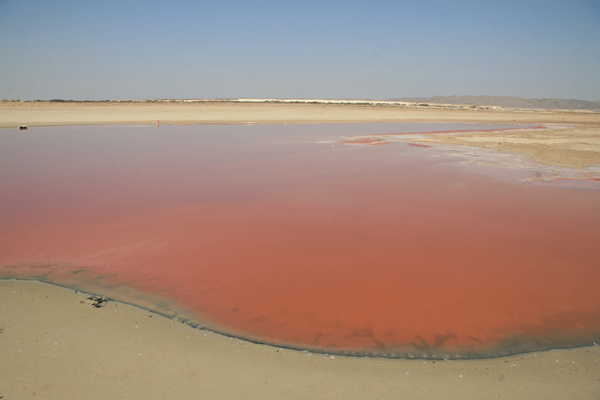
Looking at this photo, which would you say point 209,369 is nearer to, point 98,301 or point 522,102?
point 98,301

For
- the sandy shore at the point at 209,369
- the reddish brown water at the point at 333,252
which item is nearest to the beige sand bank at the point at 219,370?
the sandy shore at the point at 209,369

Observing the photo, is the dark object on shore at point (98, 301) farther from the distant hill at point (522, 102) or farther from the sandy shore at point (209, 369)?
the distant hill at point (522, 102)

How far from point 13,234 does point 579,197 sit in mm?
11642

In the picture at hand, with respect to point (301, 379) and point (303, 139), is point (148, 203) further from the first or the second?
point (303, 139)

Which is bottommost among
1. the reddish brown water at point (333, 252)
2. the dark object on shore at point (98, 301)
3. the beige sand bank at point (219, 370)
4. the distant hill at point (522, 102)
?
the beige sand bank at point (219, 370)

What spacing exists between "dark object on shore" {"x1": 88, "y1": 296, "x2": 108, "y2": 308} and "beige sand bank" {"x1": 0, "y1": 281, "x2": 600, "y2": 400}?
0.33 m

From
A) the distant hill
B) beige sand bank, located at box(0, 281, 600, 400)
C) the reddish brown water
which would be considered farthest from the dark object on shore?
the distant hill

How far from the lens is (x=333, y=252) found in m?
5.66

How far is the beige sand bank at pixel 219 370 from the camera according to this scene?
120 inches

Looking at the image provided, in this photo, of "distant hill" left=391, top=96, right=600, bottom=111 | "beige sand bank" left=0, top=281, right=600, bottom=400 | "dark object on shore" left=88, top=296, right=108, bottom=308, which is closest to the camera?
"beige sand bank" left=0, top=281, right=600, bottom=400

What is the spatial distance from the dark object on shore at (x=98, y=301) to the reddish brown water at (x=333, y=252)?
164 mm

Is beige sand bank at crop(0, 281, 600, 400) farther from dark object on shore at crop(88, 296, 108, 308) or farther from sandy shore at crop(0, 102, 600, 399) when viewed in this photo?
dark object on shore at crop(88, 296, 108, 308)

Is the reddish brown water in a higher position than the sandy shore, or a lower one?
higher

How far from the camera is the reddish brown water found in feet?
13.1
